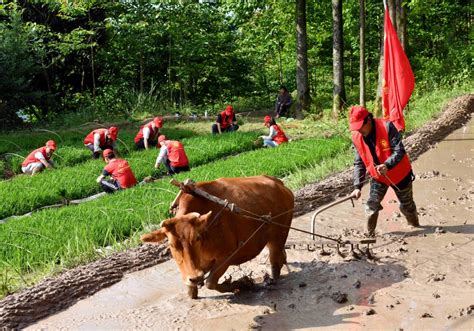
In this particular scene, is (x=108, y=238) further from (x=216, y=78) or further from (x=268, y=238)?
(x=216, y=78)

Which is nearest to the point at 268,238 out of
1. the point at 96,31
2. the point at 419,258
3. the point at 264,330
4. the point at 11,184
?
the point at 264,330

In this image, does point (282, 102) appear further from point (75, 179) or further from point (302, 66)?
point (75, 179)

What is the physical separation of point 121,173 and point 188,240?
312 inches

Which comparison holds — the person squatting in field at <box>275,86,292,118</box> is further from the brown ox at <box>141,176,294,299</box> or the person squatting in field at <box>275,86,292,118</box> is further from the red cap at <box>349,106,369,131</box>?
the brown ox at <box>141,176,294,299</box>

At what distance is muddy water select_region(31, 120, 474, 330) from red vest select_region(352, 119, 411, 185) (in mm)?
777

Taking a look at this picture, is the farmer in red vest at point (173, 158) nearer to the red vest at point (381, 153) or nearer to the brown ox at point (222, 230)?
the red vest at point (381, 153)

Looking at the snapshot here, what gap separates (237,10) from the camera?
26578 mm

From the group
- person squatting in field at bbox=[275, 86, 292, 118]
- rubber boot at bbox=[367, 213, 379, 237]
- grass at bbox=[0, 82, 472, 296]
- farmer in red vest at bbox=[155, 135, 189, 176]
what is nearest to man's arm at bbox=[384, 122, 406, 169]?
rubber boot at bbox=[367, 213, 379, 237]

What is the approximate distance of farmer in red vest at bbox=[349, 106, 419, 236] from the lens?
23.7ft

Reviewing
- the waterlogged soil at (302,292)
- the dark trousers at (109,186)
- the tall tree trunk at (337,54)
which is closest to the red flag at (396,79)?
the dark trousers at (109,186)

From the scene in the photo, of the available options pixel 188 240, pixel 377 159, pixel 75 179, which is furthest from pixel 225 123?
pixel 188 240

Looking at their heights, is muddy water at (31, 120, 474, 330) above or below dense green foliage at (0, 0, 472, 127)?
below

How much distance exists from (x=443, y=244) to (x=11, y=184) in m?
9.26

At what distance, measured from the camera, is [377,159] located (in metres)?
7.47
